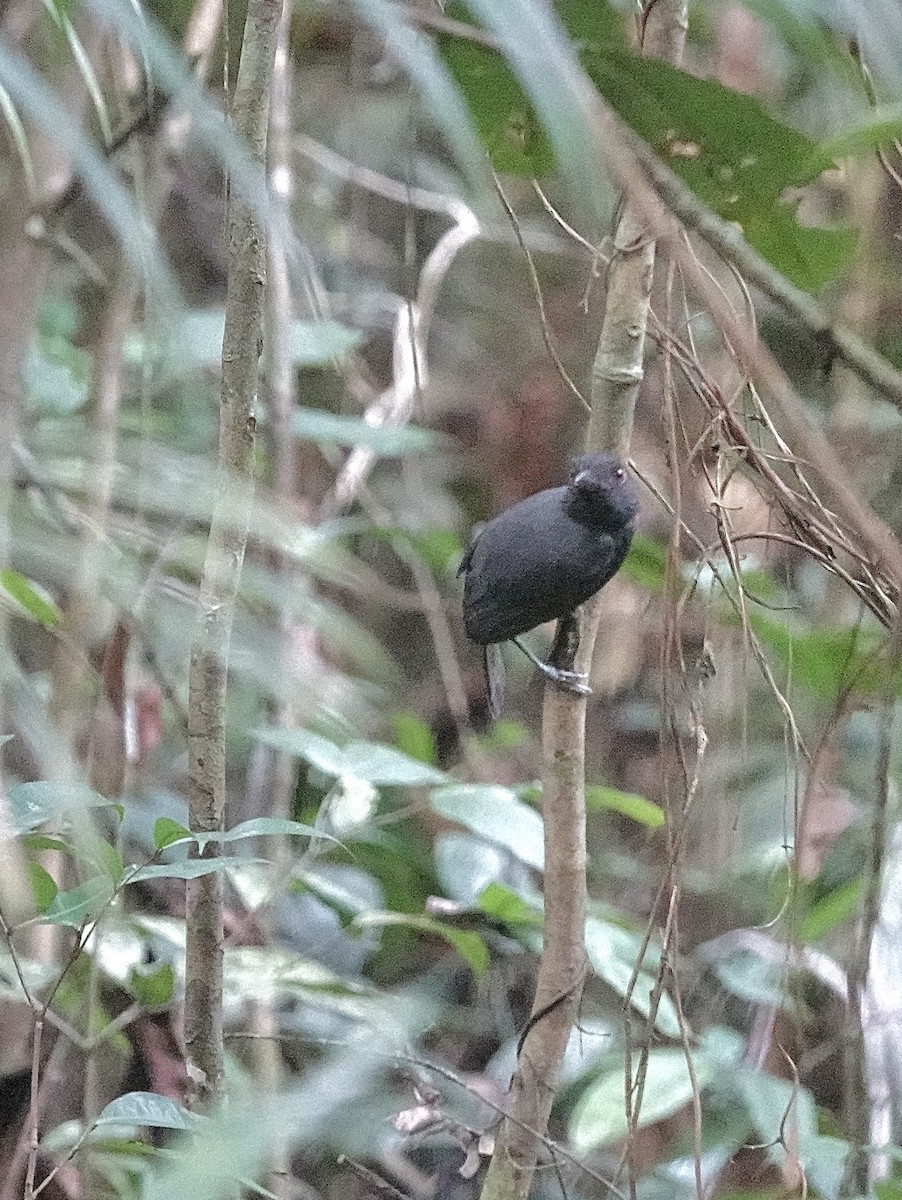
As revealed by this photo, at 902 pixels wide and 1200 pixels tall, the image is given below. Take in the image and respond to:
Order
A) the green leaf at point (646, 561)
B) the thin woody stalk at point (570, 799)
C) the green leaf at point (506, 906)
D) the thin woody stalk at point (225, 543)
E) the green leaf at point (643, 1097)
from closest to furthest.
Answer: the thin woody stalk at point (225, 543) < the thin woody stalk at point (570, 799) < the green leaf at point (643, 1097) < the green leaf at point (506, 906) < the green leaf at point (646, 561)

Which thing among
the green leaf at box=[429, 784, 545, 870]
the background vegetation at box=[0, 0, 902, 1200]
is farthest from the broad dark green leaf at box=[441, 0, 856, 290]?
the green leaf at box=[429, 784, 545, 870]

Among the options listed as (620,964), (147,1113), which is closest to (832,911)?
(620,964)

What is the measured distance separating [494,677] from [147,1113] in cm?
90

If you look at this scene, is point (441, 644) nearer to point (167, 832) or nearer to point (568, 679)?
point (568, 679)

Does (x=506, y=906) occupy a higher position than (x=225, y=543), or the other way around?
(x=225, y=543)

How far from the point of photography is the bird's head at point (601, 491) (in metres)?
1.12

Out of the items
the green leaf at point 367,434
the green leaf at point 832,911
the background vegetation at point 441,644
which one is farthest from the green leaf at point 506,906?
the green leaf at point 367,434

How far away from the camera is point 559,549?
1.18 m

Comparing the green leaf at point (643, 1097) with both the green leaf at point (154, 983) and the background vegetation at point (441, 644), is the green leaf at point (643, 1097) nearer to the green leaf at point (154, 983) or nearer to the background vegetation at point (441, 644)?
the background vegetation at point (441, 644)

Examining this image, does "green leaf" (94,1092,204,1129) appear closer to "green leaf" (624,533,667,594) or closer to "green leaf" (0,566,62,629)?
"green leaf" (0,566,62,629)

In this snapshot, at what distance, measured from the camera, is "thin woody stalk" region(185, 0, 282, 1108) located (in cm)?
92

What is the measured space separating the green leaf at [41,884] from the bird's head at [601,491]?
0.55 m

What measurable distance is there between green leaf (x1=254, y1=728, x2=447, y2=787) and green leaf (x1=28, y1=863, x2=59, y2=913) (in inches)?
14.0

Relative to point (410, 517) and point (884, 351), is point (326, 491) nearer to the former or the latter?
point (410, 517)
